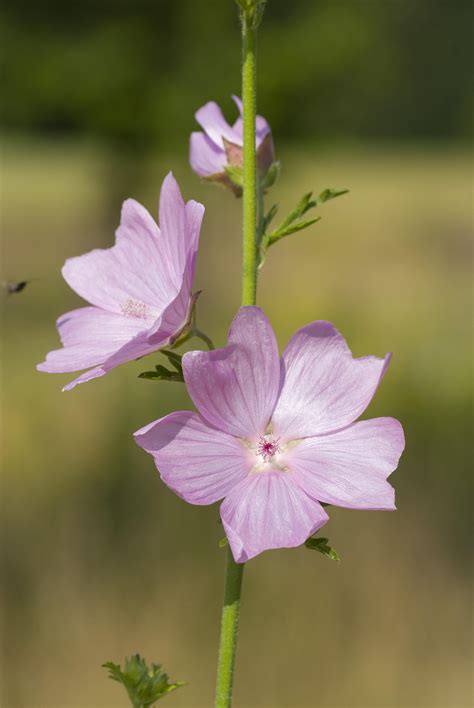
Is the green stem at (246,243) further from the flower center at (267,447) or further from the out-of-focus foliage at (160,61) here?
the out-of-focus foliage at (160,61)

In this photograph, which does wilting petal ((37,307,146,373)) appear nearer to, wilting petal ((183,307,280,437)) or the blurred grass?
wilting petal ((183,307,280,437))

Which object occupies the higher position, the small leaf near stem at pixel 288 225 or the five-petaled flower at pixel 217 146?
the five-petaled flower at pixel 217 146

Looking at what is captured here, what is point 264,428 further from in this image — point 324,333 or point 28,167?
point 28,167

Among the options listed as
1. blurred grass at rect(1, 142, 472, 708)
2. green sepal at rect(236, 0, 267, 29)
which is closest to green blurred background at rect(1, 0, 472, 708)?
blurred grass at rect(1, 142, 472, 708)

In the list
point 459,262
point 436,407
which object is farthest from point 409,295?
point 436,407

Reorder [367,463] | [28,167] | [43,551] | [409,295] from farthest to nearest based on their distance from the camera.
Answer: [28,167] → [409,295] → [43,551] → [367,463]

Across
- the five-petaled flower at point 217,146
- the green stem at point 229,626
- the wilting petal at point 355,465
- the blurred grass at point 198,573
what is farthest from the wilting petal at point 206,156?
the blurred grass at point 198,573
